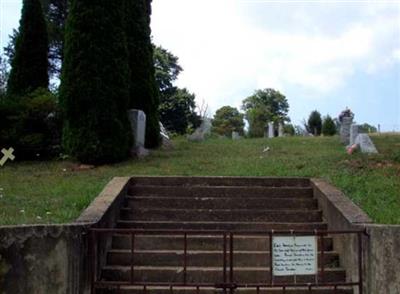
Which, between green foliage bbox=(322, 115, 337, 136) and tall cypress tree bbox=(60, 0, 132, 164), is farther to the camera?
green foliage bbox=(322, 115, 337, 136)

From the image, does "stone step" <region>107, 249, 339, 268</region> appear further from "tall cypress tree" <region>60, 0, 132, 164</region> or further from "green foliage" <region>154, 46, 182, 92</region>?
"green foliage" <region>154, 46, 182, 92</region>

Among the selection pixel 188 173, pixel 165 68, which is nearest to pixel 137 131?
pixel 188 173

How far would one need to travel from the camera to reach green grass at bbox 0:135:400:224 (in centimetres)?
776

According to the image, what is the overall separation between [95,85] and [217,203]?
542 cm

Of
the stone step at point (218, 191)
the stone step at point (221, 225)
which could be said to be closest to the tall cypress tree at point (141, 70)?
the stone step at point (218, 191)

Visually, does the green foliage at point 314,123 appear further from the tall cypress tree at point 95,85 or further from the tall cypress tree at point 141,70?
the tall cypress tree at point 95,85

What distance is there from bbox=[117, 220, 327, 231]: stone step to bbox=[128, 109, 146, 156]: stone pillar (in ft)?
20.2

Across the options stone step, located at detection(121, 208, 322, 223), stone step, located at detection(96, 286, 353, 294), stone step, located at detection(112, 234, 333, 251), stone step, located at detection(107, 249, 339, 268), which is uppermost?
stone step, located at detection(121, 208, 322, 223)

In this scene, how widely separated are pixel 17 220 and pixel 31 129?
729cm

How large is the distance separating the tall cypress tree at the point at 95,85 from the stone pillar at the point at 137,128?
0.46 m

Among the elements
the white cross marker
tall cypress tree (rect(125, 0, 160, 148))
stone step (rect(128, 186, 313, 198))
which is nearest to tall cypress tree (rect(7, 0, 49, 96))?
tall cypress tree (rect(125, 0, 160, 148))

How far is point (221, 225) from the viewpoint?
7.82 m

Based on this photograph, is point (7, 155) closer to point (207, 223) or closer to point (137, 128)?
point (137, 128)

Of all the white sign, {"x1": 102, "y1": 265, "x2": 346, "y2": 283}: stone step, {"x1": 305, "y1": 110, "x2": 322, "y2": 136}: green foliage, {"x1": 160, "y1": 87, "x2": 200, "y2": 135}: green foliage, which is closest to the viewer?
the white sign
